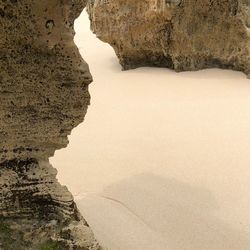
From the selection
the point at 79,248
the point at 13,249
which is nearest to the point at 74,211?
the point at 79,248

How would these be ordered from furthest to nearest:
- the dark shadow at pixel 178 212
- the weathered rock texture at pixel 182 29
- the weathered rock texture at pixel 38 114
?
the weathered rock texture at pixel 182 29 < the dark shadow at pixel 178 212 < the weathered rock texture at pixel 38 114

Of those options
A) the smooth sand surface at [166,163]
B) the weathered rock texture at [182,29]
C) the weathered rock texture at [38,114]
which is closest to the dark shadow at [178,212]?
the smooth sand surface at [166,163]

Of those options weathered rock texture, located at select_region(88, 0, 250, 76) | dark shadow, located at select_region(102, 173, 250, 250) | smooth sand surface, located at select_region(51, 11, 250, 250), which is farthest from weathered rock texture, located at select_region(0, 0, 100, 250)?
weathered rock texture, located at select_region(88, 0, 250, 76)

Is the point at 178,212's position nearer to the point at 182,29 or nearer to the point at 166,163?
the point at 166,163

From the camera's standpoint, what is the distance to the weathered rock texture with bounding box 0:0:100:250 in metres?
1.99

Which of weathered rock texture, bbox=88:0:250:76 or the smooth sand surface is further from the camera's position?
weathered rock texture, bbox=88:0:250:76

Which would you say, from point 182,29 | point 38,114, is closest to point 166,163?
point 38,114

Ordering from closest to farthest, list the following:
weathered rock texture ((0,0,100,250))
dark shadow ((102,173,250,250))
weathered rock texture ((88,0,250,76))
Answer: weathered rock texture ((0,0,100,250))
dark shadow ((102,173,250,250))
weathered rock texture ((88,0,250,76))

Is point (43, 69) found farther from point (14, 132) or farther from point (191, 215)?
point (191, 215)

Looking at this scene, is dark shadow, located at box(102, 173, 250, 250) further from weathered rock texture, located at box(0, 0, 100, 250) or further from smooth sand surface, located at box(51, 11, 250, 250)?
weathered rock texture, located at box(0, 0, 100, 250)

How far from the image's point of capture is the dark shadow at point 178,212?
2.83m

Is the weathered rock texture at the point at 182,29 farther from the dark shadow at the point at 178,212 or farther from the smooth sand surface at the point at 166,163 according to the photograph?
the dark shadow at the point at 178,212

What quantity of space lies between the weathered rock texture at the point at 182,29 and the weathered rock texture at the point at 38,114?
353 cm

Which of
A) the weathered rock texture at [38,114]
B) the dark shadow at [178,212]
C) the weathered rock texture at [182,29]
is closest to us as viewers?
the weathered rock texture at [38,114]
